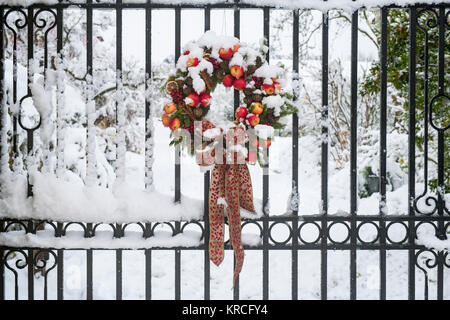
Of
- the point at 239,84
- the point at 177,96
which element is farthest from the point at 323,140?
the point at 177,96

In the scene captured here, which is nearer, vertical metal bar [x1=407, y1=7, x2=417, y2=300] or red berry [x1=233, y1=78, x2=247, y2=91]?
red berry [x1=233, y1=78, x2=247, y2=91]

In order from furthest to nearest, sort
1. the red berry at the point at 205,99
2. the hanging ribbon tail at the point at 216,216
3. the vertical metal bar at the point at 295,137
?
the vertical metal bar at the point at 295,137 → the hanging ribbon tail at the point at 216,216 → the red berry at the point at 205,99

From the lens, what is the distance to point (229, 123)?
281 cm

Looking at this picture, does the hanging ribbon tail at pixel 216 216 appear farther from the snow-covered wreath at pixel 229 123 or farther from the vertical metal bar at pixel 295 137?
the vertical metal bar at pixel 295 137

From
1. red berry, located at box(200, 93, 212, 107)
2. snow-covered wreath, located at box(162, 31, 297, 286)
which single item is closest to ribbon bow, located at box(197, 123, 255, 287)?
snow-covered wreath, located at box(162, 31, 297, 286)

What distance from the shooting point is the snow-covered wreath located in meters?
2.72

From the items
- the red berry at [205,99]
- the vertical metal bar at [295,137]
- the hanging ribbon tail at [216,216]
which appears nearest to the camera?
the red berry at [205,99]

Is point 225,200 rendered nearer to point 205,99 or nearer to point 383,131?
point 205,99

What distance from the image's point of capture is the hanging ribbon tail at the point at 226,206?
279 centimetres

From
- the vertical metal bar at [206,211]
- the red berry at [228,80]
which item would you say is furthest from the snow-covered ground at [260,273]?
the red berry at [228,80]

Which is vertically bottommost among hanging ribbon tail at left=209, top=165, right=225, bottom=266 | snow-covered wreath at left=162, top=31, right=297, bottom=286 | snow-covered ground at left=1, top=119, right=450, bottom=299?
snow-covered ground at left=1, top=119, right=450, bottom=299

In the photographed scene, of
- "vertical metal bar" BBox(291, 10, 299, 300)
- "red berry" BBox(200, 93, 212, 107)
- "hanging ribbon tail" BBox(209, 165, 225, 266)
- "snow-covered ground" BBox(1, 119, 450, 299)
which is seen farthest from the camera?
"snow-covered ground" BBox(1, 119, 450, 299)

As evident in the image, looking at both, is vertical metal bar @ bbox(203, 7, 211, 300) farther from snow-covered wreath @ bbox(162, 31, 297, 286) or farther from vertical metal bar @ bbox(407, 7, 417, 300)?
vertical metal bar @ bbox(407, 7, 417, 300)

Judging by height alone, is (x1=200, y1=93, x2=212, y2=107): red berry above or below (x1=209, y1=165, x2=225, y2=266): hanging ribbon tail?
above
